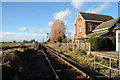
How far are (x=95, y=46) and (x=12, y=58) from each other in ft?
34.1

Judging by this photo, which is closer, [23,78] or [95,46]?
[23,78]

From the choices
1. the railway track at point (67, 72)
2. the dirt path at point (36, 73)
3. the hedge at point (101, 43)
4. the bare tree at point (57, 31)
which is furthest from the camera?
the bare tree at point (57, 31)

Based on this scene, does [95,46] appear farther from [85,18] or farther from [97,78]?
[85,18]

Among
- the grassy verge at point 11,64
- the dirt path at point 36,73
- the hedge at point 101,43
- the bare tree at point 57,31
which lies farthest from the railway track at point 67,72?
the bare tree at point 57,31

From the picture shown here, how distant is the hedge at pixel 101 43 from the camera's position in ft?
44.2

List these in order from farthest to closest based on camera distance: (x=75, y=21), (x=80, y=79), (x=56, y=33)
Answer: (x=56, y=33) → (x=75, y=21) → (x=80, y=79)

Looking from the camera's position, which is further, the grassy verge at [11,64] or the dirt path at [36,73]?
the grassy verge at [11,64]

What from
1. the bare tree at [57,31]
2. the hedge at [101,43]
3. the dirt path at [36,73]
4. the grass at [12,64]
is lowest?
the dirt path at [36,73]

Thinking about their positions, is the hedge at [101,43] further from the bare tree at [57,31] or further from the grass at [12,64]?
the bare tree at [57,31]

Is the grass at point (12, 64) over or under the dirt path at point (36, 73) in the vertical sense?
over

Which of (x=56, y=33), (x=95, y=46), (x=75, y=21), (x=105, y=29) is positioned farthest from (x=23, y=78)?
(x=56, y=33)

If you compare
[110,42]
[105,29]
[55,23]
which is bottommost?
[110,42]

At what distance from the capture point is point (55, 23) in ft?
168

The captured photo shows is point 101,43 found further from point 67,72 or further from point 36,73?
point 36,73
